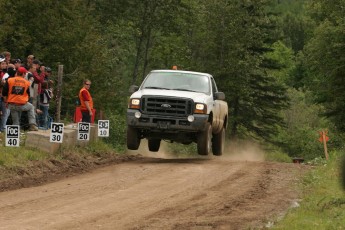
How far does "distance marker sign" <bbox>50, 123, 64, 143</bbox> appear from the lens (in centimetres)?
1791

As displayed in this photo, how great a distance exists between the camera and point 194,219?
444 inches

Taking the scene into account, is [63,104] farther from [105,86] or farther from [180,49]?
[180,49]

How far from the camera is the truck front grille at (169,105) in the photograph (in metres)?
20.2

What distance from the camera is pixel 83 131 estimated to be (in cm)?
2033

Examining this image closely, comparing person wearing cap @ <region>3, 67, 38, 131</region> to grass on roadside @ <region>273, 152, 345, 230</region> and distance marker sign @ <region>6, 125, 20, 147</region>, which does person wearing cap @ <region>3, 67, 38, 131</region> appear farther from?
grass on roadside @ <region>273, 152, 345, 230</region>

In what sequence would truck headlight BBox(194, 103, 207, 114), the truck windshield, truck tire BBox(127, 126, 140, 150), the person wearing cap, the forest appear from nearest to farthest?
the person wearing cap < truck headlight BBox(194, 103, 207, 114) < truck tire BBox(127, 126, 140, 150) < the truck windshield < the forest

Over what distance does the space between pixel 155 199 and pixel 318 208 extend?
8.39 ft

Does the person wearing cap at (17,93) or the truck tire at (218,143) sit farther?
the truck tire at (218,143)

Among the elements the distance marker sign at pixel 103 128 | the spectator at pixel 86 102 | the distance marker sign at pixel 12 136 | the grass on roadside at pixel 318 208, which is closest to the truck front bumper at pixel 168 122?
the distance marker sign at pixel 103 128

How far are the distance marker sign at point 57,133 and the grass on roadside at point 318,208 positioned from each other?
529 centimetres

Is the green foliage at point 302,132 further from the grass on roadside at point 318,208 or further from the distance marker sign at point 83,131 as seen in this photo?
the grass on roadside at point 318,208

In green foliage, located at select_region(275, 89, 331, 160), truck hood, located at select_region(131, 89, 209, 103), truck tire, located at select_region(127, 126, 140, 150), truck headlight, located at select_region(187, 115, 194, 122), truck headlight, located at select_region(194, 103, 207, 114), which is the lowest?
green foliage, located at select_region(275, 89, 331, 160)

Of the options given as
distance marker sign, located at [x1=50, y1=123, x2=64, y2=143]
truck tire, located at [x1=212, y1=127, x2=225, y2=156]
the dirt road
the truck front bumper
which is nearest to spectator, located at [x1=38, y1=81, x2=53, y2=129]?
the truck front bumper

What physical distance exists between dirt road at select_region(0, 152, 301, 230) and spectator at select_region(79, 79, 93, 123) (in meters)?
3.45
